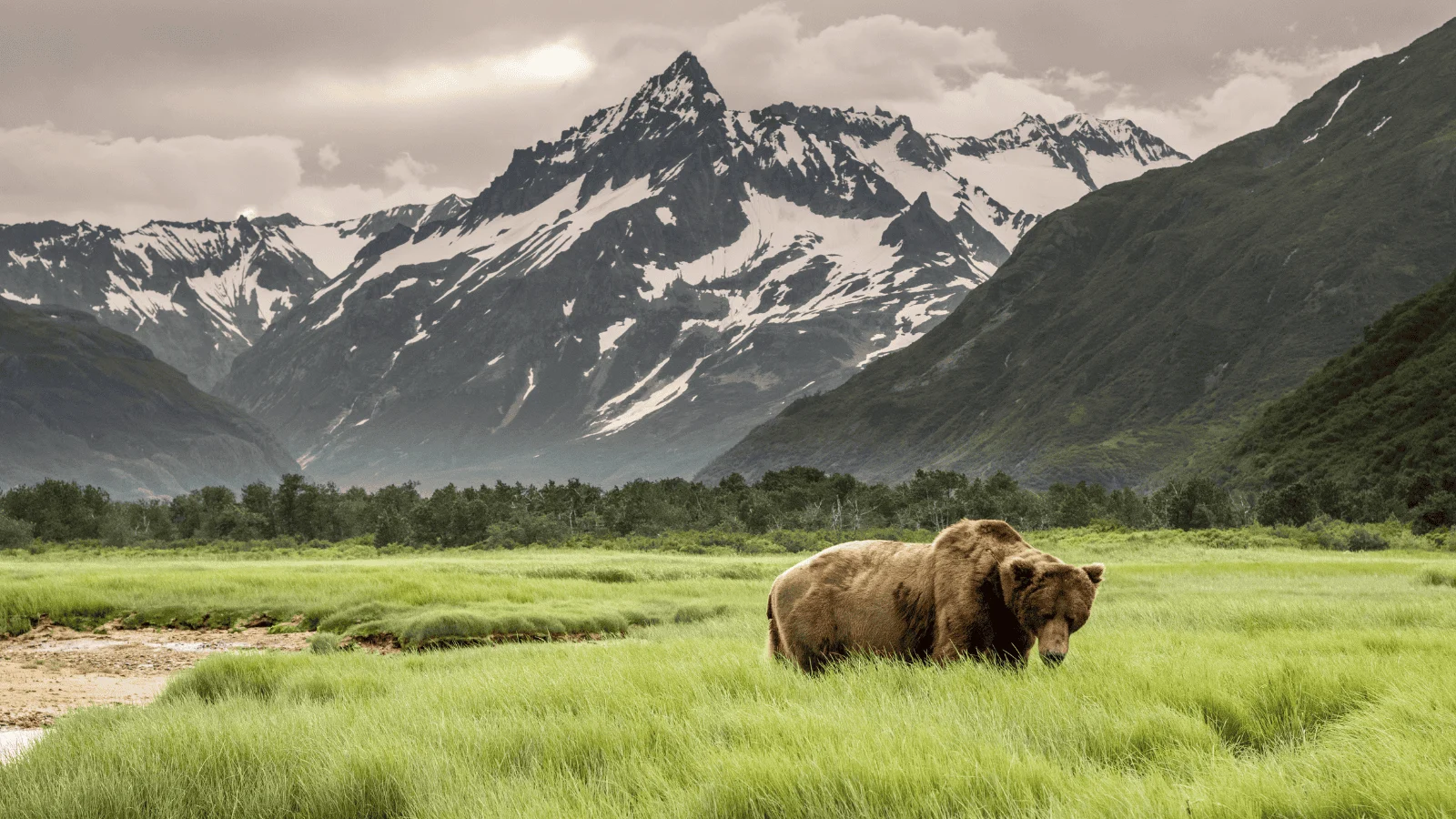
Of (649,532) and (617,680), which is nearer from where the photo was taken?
(617,680)

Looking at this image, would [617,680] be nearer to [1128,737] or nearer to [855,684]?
[855,684]

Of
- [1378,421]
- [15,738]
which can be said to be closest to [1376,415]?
[1378,421]

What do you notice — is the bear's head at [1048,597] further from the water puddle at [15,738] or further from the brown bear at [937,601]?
the water puddle at [15,738]

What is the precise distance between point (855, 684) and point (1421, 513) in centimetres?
10082

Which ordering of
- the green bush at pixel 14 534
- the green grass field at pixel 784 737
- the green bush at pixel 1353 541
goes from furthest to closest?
the green bush at pixel 14 534 < the green bush at pixel 1353 541 < the green grass field at pixel 784 737

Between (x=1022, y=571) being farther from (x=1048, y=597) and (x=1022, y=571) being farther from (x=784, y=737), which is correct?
(x=784, y=737)

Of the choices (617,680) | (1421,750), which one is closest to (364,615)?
(617,680)

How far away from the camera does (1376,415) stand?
5891 inches

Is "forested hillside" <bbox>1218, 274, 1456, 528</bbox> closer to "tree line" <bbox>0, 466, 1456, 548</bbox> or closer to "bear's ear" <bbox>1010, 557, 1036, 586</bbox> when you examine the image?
"tree line" <bbox>0, 466, 1456, 548</bbox>

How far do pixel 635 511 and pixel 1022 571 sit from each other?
317 ft

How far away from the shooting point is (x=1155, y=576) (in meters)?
32.3

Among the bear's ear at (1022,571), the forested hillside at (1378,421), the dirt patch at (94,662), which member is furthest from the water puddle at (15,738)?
the forested hillside at (1378,421)

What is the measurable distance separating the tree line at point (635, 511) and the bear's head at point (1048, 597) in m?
75.5

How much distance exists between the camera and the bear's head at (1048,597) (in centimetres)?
909
